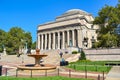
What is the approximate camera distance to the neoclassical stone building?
82875 millimetres

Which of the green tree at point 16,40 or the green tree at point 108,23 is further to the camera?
the green tree at point 16,40

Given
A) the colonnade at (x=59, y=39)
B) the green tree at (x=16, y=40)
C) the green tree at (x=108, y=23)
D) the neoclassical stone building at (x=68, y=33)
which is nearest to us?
the green tree at (x=108, y=23)

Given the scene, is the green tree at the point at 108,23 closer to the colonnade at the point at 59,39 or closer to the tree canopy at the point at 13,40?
the colonnade at the point at 59,39

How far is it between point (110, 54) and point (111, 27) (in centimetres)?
821

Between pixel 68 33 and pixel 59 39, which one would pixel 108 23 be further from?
pixel 59 39

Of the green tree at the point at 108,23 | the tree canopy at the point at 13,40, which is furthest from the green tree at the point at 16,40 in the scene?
the green tree at the point at 108,23

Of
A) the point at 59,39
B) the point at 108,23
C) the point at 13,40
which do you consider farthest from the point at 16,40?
the point at 108,23

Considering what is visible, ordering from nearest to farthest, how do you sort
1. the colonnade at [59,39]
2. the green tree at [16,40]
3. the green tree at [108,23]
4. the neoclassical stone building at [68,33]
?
the green tree at [108,23] → the neoclassical stone building at [68,33] → the colonnade at [59,39] → the green tree at [16,40]

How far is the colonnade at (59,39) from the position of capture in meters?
85.8

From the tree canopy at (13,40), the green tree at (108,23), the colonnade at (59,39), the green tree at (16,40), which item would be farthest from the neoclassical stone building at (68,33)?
the green tree at (108,23)

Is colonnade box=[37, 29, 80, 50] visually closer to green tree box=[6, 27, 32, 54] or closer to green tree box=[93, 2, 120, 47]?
green tree box=[6, 27, 32, 54]

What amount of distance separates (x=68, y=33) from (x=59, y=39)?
5.16 metres

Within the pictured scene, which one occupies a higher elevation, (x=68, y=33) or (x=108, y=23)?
(x=68, y=33)

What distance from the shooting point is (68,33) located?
8688 cm
